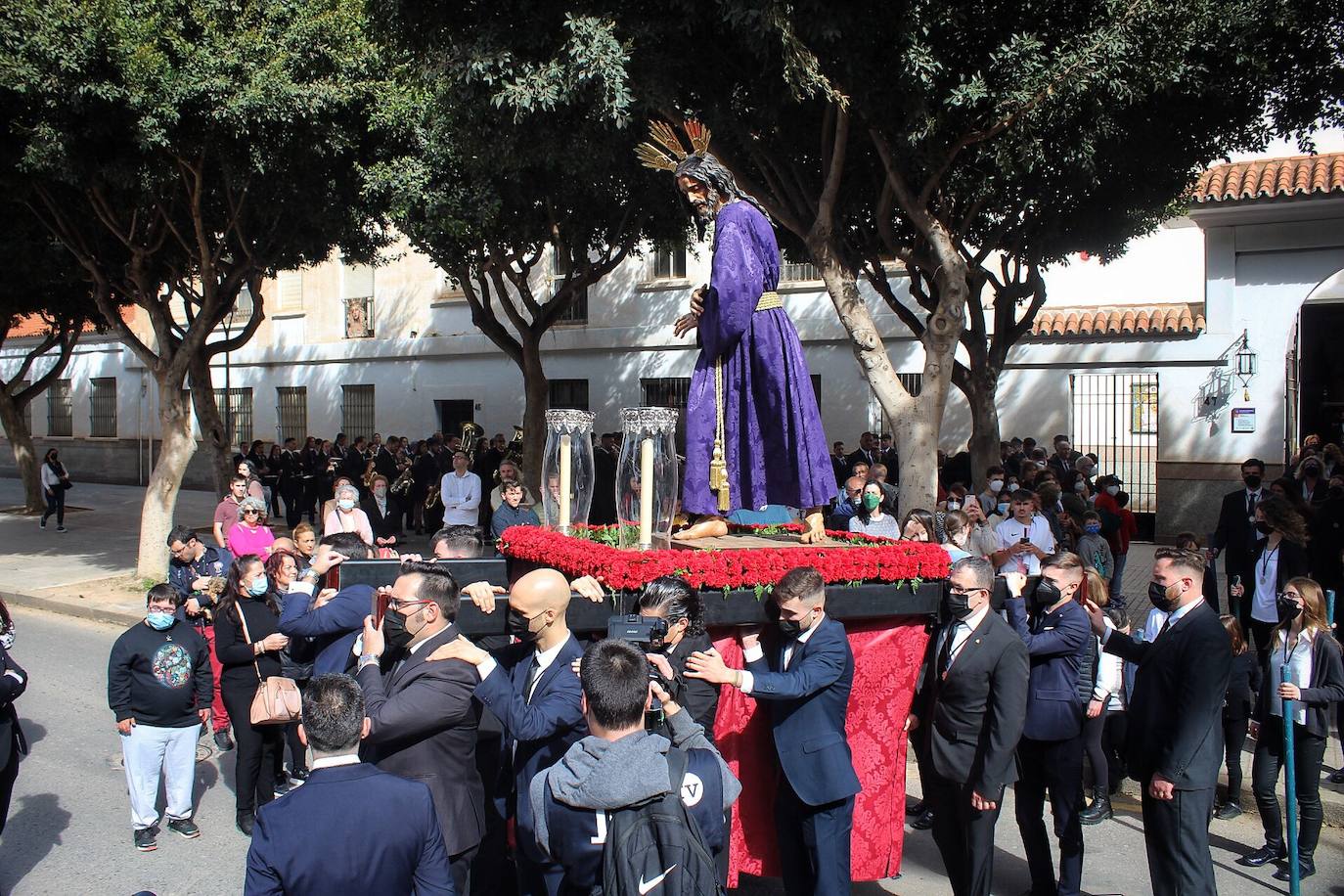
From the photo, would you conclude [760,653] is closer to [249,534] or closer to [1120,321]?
[249,534]

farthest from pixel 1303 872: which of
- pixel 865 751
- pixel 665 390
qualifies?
pixel 665 390

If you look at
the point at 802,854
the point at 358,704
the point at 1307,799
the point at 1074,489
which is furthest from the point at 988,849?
the point at 1074,489

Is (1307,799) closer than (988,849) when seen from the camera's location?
No

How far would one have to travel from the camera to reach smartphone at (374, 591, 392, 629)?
478 centimetres

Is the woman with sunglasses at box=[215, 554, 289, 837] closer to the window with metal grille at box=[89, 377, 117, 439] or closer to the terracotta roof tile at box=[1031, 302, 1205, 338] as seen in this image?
the terracotta roof tile at box=[1031, 302, 1205, 338]

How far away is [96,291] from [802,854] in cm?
1458

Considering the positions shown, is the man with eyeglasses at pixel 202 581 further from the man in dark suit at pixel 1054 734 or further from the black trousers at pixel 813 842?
the man in dark suit at pixel 1054 734

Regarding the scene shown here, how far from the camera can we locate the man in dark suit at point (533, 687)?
13.7 feet

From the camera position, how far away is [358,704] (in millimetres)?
3477

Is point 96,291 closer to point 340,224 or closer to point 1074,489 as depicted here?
point 340,224

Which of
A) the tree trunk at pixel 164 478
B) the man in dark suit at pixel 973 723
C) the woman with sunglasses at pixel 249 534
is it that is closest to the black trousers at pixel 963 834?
the man in dark suit at pixel 973 723

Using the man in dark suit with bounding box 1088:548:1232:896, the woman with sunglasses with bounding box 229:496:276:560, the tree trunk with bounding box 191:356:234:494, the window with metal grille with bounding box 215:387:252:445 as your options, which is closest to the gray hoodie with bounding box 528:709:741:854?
the man in dark suit with bounding box 1088:548:1232:896

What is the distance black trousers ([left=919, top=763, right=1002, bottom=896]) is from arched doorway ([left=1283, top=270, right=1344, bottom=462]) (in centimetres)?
1921

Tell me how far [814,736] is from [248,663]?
12.7 ft
